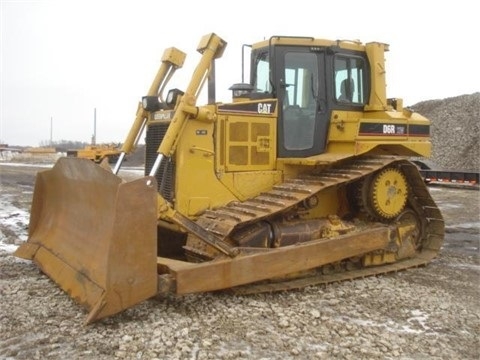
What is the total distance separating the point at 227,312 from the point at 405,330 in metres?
1.59

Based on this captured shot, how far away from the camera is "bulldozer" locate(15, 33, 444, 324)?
4949 millimetres

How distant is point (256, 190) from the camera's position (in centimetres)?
647

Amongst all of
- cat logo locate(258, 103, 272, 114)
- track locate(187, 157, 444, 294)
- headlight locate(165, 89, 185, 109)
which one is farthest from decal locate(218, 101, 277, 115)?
track locate(187, 157, 444, 294)

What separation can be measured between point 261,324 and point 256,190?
2.11 meters

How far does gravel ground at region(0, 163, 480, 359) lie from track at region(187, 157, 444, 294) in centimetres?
18

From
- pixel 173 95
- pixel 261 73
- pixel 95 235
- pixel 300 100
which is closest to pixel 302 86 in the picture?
pixel 300 100

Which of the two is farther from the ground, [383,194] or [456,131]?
[456,131]

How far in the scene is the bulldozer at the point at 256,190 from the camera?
4949mm

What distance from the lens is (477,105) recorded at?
26.3 m

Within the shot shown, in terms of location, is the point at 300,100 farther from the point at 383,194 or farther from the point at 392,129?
the point at 383,194

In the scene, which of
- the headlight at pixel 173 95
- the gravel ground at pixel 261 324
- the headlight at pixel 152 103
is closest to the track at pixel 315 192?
the gravel ground at pixel 261 324

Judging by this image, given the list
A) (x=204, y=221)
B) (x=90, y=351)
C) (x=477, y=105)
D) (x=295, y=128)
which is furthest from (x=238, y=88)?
(x=477, y=105)

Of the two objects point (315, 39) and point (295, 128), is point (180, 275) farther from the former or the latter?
point (315, 39)

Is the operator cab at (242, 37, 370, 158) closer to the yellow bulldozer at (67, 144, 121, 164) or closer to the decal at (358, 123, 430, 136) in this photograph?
the decal at (358, 123, 430, 136)
